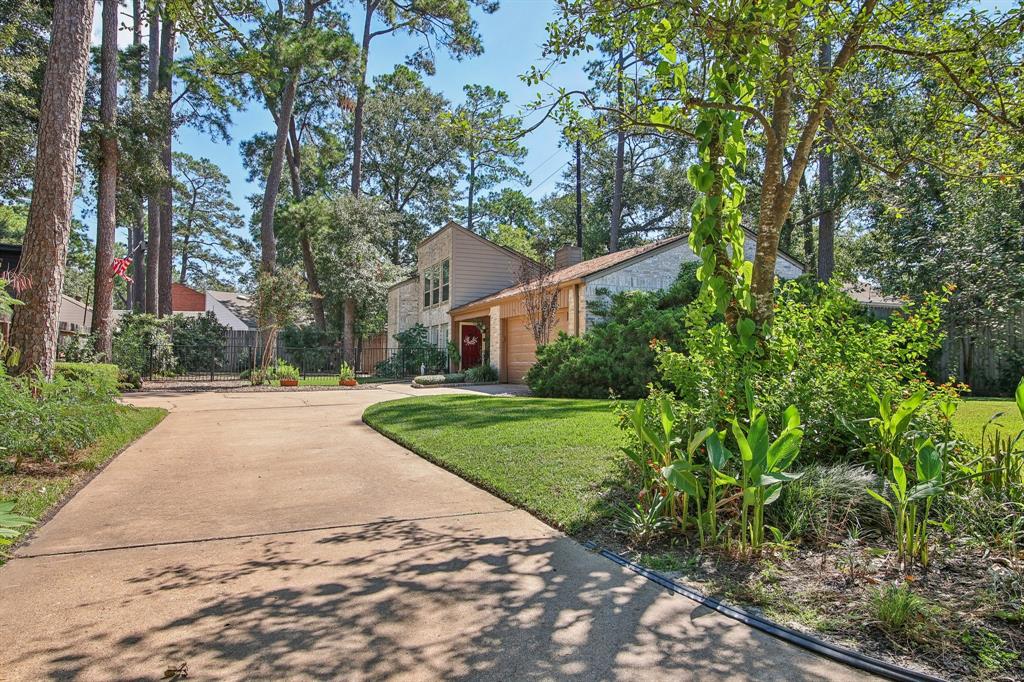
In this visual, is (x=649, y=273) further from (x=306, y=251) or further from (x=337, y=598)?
(x=306, y=251)

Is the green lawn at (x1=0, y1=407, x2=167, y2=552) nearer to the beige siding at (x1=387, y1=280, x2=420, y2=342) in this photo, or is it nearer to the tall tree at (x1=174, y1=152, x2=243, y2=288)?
the beige siding at (x1=387, y1=280, x2=420, y2=342)

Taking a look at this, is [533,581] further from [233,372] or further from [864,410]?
[233,372]

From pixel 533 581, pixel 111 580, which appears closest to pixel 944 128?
pixel 533 581

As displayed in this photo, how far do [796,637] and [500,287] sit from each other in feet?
65.0

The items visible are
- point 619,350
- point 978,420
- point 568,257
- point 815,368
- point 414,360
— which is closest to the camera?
point 815,368

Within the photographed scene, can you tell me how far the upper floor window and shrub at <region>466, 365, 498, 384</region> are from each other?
183 inches

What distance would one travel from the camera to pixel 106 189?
14.0 m

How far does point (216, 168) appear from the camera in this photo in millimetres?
39062

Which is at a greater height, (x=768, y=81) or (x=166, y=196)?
(x=166, y=196)

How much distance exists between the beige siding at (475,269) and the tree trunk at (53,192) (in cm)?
1360

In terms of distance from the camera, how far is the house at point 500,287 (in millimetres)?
14586

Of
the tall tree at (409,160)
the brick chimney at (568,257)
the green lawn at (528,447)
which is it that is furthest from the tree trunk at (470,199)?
the green lawn at (528,447)

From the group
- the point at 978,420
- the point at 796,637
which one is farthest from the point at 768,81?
the point at 978,420

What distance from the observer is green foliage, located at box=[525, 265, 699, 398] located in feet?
35.0
